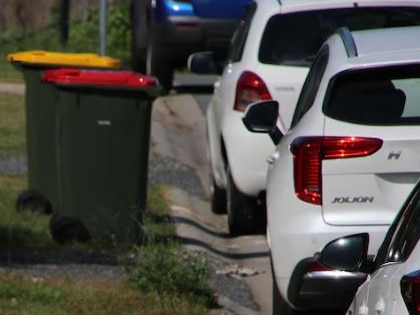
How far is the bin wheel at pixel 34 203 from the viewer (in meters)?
11.2

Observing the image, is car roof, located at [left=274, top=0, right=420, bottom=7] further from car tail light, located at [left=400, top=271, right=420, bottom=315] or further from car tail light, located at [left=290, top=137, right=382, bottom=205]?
car tail light, located at [left=400, top=271, right=420, bottom=315]

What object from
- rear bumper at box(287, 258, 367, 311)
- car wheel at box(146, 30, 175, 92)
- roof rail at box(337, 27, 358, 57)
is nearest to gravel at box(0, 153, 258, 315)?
rear bumper at box(287, 258, 367, 311)

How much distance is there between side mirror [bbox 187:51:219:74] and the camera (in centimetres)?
1183

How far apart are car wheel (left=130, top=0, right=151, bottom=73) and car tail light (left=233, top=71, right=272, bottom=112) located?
870 centimetres

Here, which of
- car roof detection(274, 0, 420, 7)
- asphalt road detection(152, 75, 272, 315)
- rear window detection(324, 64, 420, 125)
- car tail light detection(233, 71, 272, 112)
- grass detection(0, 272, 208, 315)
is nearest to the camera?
rear window detection(324, 64, 420, 125)

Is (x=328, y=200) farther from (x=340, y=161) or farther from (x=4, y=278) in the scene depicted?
(x=4, y=278)

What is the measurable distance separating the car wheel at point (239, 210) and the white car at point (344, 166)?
3176 mm

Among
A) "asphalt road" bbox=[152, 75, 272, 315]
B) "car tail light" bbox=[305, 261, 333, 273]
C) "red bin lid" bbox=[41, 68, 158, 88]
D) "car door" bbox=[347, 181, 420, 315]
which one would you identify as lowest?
"asphalt road" bbox=[152, 75, 272, 315]

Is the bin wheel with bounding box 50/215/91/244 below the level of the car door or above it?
below

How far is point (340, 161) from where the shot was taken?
6.92m

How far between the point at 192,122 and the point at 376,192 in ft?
33.0

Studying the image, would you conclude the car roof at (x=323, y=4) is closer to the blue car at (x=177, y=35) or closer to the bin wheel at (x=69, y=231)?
the bin wheel at (x=69, y=231)

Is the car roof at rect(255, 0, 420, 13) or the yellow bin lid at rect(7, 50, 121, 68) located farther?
the yellow bin lid at rect(7, 50, 121, 68)

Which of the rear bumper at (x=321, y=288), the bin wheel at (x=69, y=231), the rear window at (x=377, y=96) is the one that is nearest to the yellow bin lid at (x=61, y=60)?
the bin wheel at (x=69, y=231)
